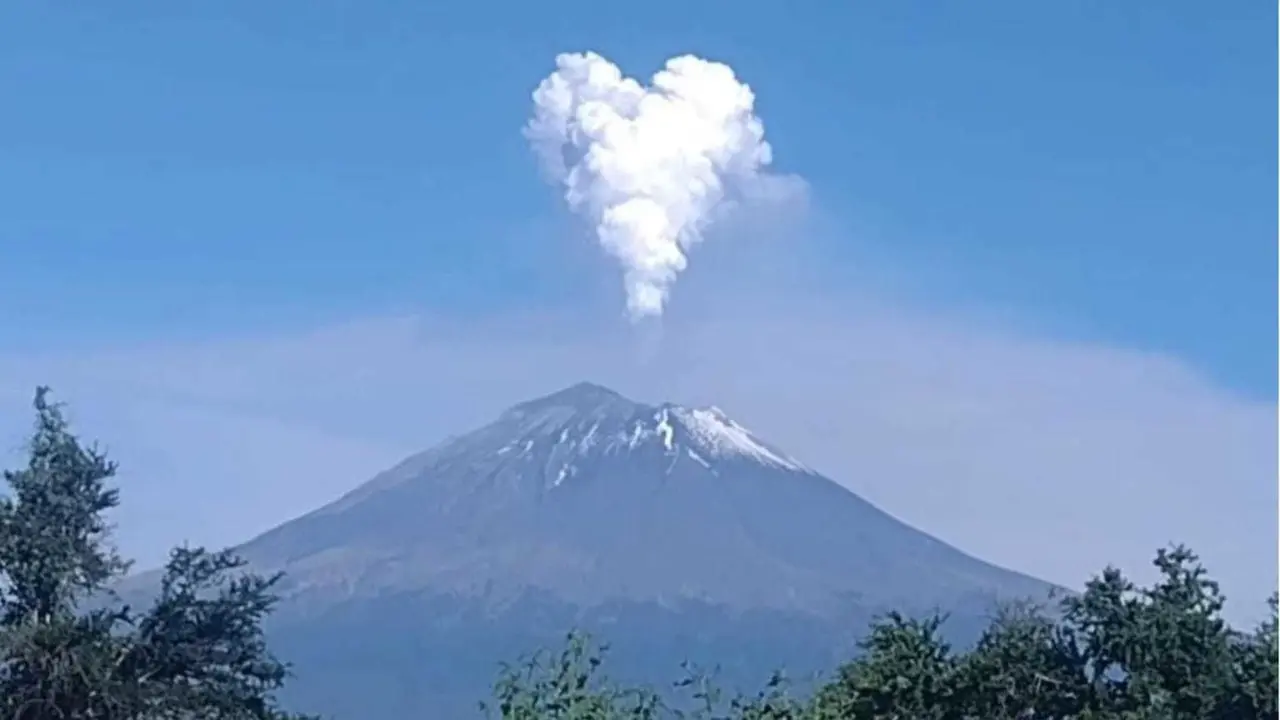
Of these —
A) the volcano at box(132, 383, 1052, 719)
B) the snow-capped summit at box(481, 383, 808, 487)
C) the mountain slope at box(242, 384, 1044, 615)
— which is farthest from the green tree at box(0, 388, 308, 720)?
the snow-capped summit at box(481, 383, 808, 487)

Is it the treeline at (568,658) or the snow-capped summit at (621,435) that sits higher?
the snow-capped summit at (621,435)

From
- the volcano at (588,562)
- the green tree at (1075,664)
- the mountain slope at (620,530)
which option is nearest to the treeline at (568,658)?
the green tree at (1075,664)

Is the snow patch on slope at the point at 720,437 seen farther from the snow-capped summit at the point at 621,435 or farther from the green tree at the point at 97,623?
the green tree at the point at 97,623

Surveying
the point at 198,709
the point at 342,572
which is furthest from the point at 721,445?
the point at 198,709

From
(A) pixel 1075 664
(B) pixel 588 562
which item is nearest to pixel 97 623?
(A) pixel 1075 664

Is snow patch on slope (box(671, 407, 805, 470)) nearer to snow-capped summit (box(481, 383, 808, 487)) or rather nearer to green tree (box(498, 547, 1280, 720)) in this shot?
snow-capped summit (box(481, 383, 808, 487))

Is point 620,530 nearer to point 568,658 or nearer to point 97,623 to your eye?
point 97,623
